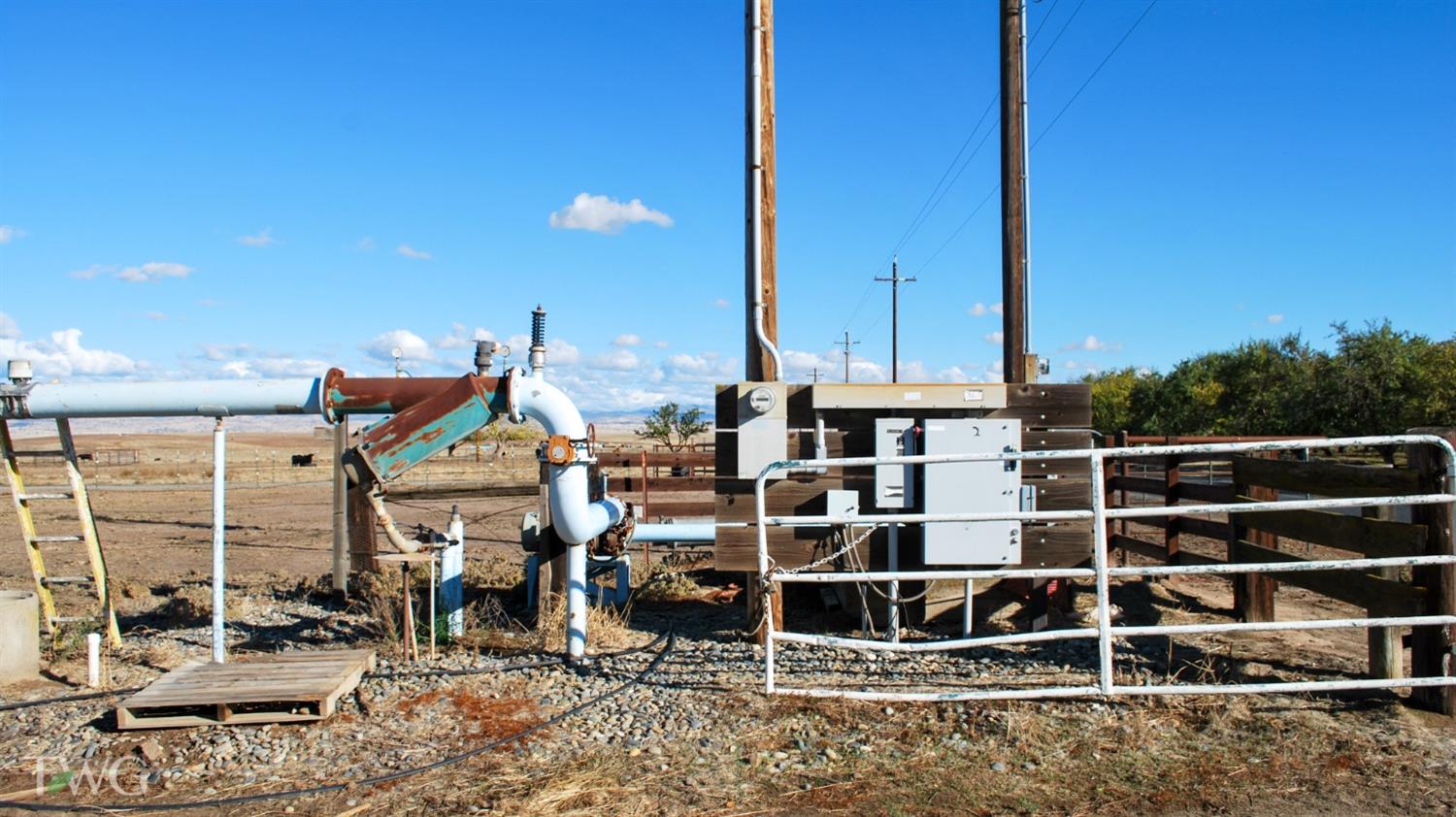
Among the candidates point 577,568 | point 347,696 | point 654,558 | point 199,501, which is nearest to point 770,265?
point 577,568

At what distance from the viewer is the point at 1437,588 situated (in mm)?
5676

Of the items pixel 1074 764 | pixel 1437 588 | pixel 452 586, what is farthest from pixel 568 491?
pixel 1437 588

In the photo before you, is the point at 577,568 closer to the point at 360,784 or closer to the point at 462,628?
the point at 462,628

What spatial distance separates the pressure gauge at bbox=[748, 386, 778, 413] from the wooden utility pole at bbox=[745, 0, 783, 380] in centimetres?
31

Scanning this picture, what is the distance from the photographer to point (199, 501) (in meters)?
25.9

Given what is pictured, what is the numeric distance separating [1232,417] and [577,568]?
38.6m

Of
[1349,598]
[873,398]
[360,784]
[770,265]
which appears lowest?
[360,784]

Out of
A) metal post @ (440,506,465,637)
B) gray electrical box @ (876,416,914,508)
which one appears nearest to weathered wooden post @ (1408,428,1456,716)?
gray electrical box @ (876,416,914,508)

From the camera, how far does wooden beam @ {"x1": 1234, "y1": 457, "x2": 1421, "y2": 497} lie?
5934 mm

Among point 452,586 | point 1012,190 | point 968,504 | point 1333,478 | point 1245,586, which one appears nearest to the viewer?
point 1333,478

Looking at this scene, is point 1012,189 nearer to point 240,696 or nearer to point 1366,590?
point 1366,590

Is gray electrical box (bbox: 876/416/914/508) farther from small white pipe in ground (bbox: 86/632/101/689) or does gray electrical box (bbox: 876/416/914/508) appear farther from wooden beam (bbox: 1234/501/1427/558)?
small white pipe in ground (bbox: 86/632/101/689)

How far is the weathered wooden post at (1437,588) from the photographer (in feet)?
18.4

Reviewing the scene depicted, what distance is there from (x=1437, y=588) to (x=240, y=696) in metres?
7.12
